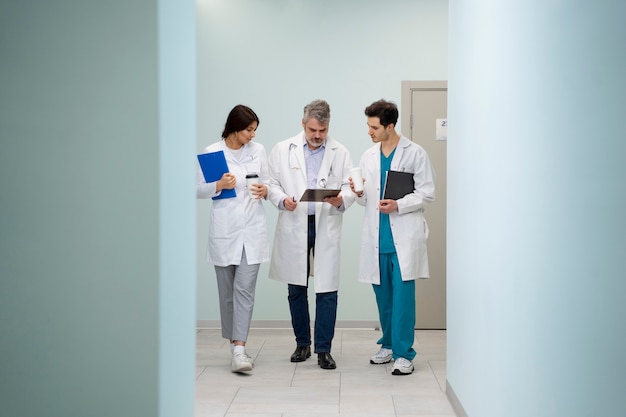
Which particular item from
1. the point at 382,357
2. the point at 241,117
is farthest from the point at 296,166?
the point at 382,357

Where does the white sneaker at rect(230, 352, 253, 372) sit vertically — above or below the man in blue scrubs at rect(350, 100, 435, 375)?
below

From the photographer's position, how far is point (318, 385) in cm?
Answer: 464

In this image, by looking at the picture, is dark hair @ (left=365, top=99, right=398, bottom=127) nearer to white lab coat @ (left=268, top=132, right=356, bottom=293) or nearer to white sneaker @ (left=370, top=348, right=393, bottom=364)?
white lab coat @ (left=268, top=132, right=356, bottom=293)

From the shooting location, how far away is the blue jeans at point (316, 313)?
5.17 m

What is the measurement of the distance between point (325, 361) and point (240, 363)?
555 millimetres

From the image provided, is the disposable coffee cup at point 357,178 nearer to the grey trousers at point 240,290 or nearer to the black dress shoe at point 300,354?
the grey trousers at point 240,290

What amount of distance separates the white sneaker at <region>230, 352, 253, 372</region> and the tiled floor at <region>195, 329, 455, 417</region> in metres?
0.04

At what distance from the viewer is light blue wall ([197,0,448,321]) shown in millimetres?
6680

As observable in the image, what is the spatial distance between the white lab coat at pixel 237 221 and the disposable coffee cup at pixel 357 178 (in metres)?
0.62
